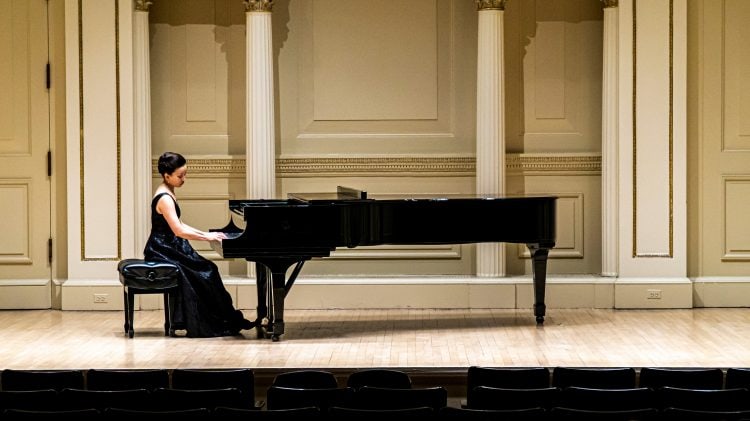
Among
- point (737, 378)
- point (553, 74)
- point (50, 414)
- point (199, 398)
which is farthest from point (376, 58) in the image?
point (50, 414)

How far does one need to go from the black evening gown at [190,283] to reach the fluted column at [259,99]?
1344mm

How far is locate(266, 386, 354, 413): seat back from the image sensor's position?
15.4 feet

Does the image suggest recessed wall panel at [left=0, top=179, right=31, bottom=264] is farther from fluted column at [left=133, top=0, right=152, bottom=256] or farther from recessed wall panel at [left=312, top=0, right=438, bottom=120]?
recessed wall panel at [left=312, top=0, right=438, bottom=120]

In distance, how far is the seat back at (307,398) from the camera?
4.68 metres

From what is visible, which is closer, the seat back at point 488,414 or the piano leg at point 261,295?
the seat back at point 488,414

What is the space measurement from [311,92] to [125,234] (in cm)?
182

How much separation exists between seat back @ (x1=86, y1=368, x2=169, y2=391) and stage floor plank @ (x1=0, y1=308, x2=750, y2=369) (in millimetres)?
1385

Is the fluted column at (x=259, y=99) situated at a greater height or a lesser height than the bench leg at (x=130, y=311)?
greater

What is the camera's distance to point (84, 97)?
8.67 meters

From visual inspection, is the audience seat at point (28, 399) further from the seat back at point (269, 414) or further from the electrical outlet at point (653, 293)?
the electrical outlet at point (653, 293)

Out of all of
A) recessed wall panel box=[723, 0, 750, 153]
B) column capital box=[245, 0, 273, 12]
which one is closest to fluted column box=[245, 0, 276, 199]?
column capital box=[245, 0, 273, 12]

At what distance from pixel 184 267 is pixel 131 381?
2396mm

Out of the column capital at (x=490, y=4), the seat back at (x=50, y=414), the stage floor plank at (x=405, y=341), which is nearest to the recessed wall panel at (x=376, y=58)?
the column capital at (x=490, y=4)

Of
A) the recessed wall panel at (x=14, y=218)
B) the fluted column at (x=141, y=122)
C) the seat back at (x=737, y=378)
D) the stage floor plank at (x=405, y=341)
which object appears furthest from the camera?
the recessed wall panel at (x=14, y=218)
